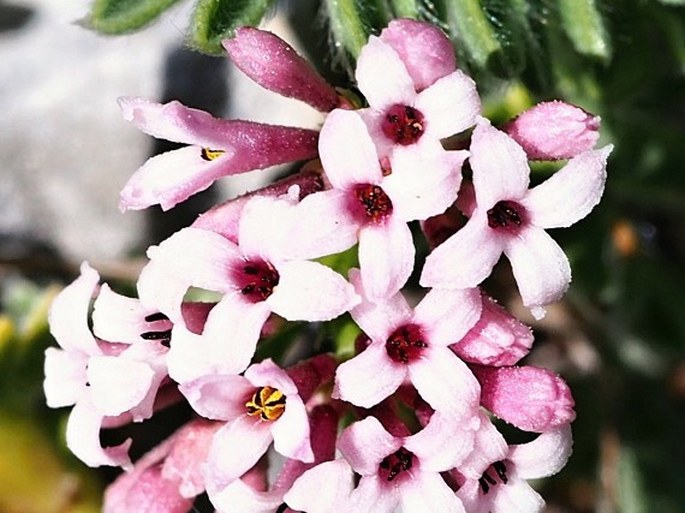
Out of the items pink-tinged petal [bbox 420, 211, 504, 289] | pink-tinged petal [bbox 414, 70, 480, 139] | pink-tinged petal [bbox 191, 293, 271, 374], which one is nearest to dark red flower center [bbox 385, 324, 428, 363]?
pink-tinged petal [bbox 420, 211, 504, 289]

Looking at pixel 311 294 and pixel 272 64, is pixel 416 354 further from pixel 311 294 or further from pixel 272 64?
pixel 272 64

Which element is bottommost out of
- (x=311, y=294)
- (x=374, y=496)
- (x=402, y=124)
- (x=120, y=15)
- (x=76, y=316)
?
(x=374, y=496)

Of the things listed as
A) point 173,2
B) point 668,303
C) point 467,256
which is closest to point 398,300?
point 467,256

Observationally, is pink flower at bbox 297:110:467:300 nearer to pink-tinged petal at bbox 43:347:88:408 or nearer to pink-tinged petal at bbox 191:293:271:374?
pink-tinged petal at bbox 191:293:271:374

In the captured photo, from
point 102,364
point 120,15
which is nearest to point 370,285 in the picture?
point 102,364

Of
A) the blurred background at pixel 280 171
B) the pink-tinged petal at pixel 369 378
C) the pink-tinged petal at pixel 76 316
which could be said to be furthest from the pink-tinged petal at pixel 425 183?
the blurred background at pixel 280 171

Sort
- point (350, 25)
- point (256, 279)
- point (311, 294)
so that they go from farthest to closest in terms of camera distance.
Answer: point (350, 25)
point (256, 279)
point (311, 294)

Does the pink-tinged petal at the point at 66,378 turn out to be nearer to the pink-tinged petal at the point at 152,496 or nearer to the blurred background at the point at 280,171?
the pink-tinged petal at the point at 152,496
